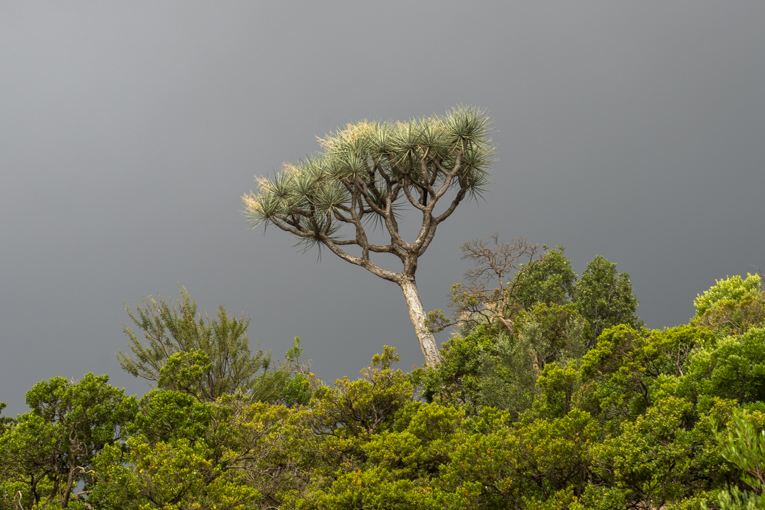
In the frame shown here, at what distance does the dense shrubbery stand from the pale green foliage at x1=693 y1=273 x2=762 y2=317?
173 centimetres

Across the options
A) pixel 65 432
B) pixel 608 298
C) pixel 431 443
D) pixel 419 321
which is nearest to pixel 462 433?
pixel 431 443

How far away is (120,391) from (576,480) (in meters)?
5.85

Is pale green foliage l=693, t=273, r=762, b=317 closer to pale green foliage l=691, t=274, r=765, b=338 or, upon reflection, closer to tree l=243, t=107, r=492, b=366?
pale green foliage l=691, t=274, r=765, b=338

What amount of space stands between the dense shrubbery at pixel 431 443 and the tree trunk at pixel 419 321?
441cm

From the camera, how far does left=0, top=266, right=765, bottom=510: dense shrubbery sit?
5.52 m

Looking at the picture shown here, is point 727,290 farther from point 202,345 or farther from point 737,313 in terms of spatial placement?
point 202,345

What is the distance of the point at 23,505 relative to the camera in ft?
21.4

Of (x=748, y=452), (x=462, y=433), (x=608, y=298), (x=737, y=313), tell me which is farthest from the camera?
(x=608, y=298)

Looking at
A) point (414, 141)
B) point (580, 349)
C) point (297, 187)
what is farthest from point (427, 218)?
point (580, 349)

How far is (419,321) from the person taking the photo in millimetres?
15172

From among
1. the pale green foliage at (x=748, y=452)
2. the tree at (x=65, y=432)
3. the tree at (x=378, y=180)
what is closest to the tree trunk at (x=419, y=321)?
the tree at (x=378, y=180)

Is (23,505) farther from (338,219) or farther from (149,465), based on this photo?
(338,219)

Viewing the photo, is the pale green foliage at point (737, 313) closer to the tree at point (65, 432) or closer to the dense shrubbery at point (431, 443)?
the dense shrubbery at point (431, 443)

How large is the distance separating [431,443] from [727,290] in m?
8.47
